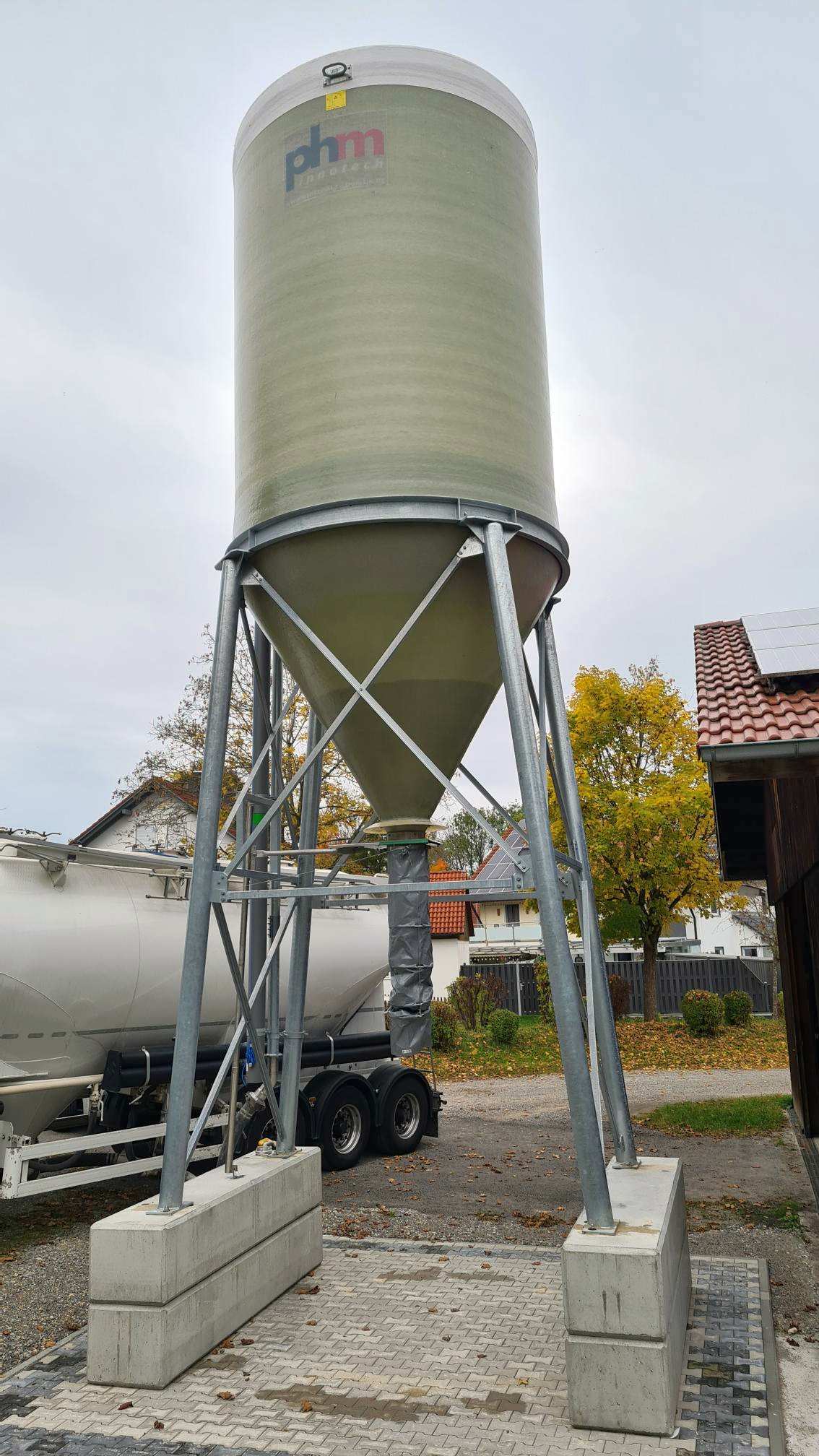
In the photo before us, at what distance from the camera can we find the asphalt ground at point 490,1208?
7504mm

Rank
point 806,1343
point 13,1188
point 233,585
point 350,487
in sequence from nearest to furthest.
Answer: point 806,1343, point 350,487, point 233,585, point 13,1188

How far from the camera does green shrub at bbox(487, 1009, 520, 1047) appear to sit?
24219mm

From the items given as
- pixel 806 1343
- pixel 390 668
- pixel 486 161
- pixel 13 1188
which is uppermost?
pixel 486 161

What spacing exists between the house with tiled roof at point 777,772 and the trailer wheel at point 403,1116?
476 centimetres

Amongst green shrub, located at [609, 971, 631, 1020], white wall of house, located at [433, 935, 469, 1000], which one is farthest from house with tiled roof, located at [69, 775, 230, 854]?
green shrub, located at [609, 971, 631, 1020]

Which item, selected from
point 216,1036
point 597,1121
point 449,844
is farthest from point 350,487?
point 449,844

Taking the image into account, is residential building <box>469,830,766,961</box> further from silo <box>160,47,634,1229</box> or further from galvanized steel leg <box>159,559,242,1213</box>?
galvanized steel leg <box>159,559,242,1213</box>

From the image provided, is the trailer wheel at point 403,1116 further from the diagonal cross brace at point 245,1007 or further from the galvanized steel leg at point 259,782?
the diagonal cross brace at point 245,1007

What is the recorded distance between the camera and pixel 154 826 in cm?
2891

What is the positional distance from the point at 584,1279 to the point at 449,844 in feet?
213

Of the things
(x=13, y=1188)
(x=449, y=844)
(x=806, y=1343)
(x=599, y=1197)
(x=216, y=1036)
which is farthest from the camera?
(x=449, y=844)

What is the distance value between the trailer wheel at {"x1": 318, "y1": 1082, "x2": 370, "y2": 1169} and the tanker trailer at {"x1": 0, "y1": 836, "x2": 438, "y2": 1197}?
0.08 ft

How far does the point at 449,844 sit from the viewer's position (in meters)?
69.9

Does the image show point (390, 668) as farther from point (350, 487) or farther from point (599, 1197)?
point (599, 1197)
